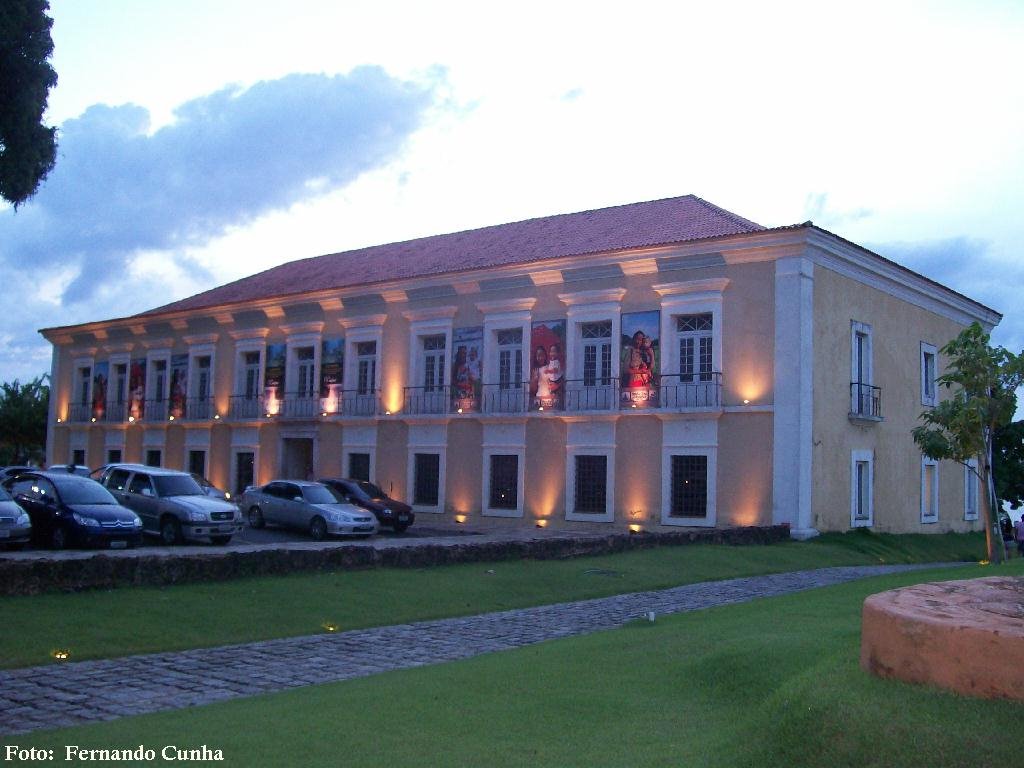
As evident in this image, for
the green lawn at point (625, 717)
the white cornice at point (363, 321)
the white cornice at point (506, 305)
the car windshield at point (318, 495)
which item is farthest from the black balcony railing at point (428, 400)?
the green lawn at point (625, 717)

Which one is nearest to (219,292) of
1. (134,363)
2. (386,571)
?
(134,363)

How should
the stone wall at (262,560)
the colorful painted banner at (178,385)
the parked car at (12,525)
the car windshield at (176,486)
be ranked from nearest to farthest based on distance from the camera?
the stone wall at (262,560) → the parked car at (12,525) → the car windshield at (176,486) → the colorful painted banner at (178,385)

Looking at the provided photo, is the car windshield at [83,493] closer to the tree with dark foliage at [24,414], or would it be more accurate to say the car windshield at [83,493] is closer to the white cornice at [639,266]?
the white cornice at [639,266]

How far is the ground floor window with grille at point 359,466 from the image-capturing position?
35.0 meters

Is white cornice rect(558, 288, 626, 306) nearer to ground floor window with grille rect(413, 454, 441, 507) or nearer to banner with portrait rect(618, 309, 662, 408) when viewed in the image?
banner with portrait rect(618, 309, 662, 408)

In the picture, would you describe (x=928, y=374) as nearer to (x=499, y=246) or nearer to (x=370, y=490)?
(x=499, y=246)

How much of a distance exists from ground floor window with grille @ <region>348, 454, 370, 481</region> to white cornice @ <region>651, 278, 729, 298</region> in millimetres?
12188

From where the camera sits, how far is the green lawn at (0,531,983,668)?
1098 centimetres

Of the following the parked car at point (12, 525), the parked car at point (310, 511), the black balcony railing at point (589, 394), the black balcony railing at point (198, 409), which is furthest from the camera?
the black balcony railing at point (198, 409)

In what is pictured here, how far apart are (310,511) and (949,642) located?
21.1 meters

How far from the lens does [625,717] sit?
7137 millimetres

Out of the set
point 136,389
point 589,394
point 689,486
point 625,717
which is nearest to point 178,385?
point 136,389

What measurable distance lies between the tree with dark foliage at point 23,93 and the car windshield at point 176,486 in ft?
35.0

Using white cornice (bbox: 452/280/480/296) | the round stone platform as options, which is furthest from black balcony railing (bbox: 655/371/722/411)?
the round stone platform
